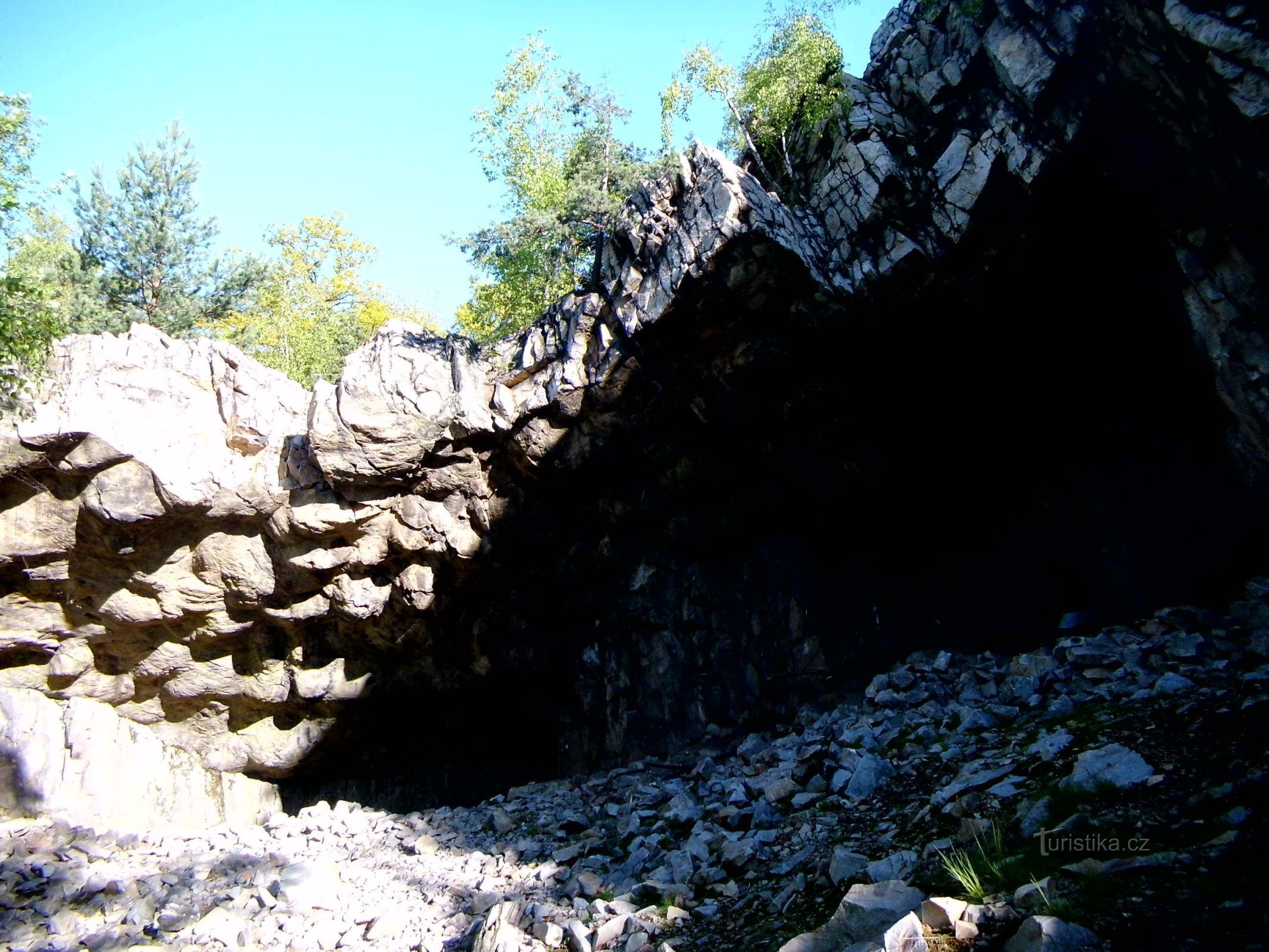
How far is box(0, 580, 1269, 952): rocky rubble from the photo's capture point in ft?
19.2

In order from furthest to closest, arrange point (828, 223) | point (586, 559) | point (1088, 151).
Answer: point (586, 559) < point (828, 223) < point (1088, 151)

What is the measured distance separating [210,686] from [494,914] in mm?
10797

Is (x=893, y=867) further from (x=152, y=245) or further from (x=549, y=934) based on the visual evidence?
(x=152, y=245)

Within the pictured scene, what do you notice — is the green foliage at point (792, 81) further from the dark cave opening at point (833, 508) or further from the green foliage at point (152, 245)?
the green foliage at point (152, 245)

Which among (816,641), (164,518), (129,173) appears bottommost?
(816,641)

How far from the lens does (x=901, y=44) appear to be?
14750mm

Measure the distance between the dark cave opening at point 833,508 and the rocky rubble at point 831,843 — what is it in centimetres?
132

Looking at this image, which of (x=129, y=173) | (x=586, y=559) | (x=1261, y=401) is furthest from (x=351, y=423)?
(x=129, y=173)

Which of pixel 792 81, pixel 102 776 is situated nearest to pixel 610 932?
pixel 102 776

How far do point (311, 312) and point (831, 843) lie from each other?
97.9 feet

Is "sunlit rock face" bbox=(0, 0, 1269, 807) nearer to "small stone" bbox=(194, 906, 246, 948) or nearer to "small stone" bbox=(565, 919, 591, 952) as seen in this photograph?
"small stone" bbox=(194, 906, 246, 948)

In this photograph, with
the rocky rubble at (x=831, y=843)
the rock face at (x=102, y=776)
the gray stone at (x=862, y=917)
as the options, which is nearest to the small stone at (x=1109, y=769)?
the rocky rubble at (x=831, y=843)

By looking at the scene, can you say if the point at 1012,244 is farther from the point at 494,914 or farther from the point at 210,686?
the point at 210,686

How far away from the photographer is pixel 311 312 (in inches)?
1294
